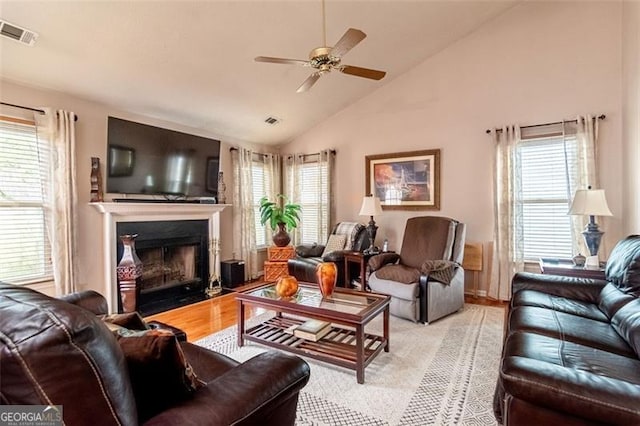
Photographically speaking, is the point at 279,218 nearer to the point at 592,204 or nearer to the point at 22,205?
the point at 22,205

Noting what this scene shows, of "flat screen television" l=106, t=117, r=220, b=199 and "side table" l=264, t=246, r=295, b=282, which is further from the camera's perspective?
"side table" l=264, t=246, r=295, b=282

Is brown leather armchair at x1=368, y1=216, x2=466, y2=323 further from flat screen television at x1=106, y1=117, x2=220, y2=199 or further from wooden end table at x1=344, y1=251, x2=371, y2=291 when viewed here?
flat screen television at x1=106, y1=117, x2=220, y2=199

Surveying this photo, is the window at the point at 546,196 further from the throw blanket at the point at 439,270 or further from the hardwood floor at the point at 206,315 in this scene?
the throw blanket at the point at 439,270

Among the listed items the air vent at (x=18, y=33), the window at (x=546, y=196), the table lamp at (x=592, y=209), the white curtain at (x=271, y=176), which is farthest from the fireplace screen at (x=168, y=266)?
the table lamp at (x=592, y=209)

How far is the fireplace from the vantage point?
4.09 meters

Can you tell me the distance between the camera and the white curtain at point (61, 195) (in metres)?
3.33

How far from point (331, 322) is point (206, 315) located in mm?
1844

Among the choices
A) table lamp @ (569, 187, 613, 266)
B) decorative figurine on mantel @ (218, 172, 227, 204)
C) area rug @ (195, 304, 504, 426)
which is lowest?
area rug @ (195, 304, 504, 426)

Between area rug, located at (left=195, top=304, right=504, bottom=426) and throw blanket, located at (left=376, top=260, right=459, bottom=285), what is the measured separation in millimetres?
497

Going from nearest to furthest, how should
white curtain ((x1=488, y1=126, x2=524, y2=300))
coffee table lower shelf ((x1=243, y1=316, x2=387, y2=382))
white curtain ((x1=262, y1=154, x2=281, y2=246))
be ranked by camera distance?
coffee table lower shelf ((x1=243, y1=316, x2=387, y2=382))
white curtain ((x1=488, y1=126, x2=524, y2=300))
white curtain ((x1=262, y1=154, x2=281, y2=246))

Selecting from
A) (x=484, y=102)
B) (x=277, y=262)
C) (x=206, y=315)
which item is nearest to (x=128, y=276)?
(x=206, y=315)

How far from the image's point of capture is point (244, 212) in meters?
5.52

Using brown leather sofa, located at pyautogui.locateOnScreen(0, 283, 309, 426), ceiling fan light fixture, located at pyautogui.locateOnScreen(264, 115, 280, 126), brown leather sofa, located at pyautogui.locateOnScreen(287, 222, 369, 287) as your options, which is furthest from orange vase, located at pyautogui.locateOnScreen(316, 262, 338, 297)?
ceiling fan light fixture, located at pyautogui.locateOnScreen(264, 115, 280, 126)

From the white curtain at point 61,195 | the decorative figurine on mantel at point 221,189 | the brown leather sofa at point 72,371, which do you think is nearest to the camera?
the brown leather sofa at point 72,371
